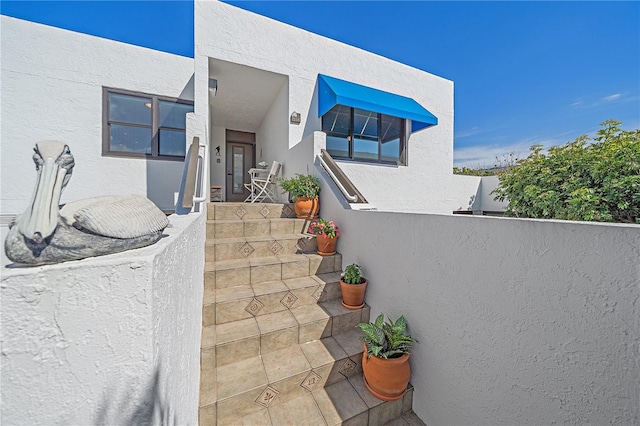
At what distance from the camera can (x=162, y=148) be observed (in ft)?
19.2

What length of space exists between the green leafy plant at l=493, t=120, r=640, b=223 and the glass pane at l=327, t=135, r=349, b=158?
11.7ft

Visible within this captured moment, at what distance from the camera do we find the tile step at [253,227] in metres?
3.56

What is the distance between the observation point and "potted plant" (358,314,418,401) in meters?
2.17

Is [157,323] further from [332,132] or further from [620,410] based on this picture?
[332,132]

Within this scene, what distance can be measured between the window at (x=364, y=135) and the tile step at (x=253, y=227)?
2.63 meters

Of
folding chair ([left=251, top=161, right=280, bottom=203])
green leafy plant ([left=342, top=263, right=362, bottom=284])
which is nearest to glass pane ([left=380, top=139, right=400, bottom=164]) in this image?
folding chair ([left=251, top=161, right=280, bottom=203])

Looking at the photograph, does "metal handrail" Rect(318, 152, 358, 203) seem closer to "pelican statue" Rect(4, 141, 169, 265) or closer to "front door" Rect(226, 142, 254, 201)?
"pelican statue" Rect(4, 141, 169, 265)

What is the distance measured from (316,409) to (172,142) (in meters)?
6.63

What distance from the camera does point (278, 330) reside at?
8.07ft

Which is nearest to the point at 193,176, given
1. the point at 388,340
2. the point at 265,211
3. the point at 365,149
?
the point at 265,211

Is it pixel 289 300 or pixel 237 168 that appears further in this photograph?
pixel 237 168

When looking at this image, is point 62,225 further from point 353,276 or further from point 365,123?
point 365,123

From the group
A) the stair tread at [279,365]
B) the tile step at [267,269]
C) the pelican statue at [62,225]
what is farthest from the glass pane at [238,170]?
the pelican statue at [62,225]

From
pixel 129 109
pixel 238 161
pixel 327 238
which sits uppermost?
pixel 129 109
